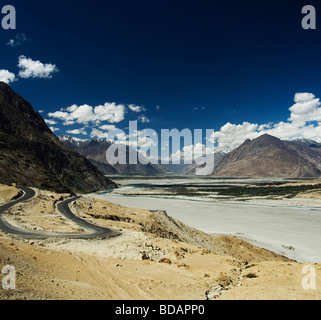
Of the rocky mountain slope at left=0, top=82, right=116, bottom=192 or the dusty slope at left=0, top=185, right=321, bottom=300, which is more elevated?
the rocky mountain slope at left=0, top=82, right=116, bottom=192

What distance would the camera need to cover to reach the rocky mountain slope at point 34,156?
8744cm

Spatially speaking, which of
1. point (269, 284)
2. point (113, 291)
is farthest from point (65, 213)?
point (269, 284)

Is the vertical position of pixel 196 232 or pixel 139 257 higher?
pixel 139 257

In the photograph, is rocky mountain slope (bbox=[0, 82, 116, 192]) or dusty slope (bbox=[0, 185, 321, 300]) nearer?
dusty slope (bbox=[0, 185, 321, 300])

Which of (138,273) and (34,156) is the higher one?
(34,156)

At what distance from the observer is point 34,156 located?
10731 centimetres

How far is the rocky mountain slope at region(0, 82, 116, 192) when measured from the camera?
87.4m

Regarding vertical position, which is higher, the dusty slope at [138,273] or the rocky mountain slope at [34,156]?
the rocky mountain slope at [34,156]

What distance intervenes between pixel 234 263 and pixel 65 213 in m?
29.5

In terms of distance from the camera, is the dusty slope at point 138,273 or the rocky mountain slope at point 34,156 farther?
the rocky mountain slope at point 34,156

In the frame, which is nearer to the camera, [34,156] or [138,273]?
[138,273]

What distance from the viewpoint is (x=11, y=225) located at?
25.9 m
